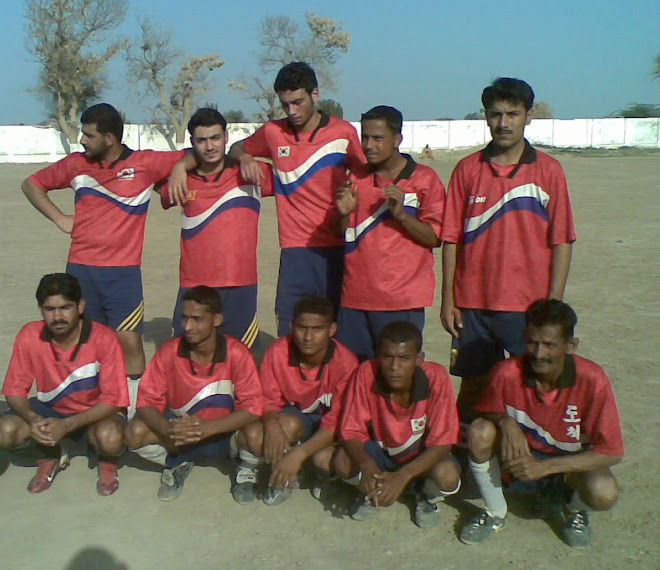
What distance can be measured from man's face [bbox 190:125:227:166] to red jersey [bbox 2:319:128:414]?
4.03 ft

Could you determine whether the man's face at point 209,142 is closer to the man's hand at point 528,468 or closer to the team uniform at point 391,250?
the team uniform at point 391,250

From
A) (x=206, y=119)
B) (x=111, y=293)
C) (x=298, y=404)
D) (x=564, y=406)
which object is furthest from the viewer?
(x=111, y=293)

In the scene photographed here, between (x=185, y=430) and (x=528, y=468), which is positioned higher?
(x=185, y=430)

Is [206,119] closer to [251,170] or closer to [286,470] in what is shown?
[251,170]

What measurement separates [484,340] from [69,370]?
7.48 feet

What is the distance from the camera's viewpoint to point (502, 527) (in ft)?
11.9

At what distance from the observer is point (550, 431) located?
3.66 metres

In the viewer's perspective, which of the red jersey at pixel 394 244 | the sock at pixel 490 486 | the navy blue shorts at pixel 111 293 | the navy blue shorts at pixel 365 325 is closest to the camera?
the sock at pixel 490 486

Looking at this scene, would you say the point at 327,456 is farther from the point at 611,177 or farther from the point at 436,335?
the point at 611,177

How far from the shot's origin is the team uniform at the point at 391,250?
4.20m

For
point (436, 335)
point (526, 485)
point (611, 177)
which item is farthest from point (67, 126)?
point (526, 485)

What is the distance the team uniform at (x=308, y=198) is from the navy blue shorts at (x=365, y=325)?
365mm

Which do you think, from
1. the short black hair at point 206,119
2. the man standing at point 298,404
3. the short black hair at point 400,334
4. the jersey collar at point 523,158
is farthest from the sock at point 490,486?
the short black hair at point 206,119

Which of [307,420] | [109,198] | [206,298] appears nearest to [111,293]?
[109,198]
